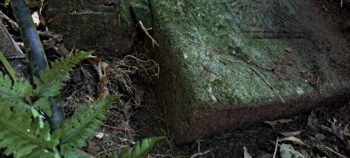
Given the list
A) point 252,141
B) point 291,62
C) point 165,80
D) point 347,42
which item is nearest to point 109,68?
point 165,80

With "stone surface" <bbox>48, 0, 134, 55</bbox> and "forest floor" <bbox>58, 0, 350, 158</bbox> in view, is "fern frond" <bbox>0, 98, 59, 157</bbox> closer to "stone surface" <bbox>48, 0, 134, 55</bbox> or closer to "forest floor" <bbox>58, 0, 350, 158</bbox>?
"forest floor" <bbox>58, 0, 350, 158</bbox>

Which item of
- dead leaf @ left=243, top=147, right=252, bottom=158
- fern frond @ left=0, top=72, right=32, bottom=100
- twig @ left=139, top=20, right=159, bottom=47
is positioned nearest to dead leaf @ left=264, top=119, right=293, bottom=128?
dead leaf @ left=243, top=147, right=252, bottom=158

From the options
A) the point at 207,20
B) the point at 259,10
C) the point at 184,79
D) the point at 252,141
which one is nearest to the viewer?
the point at 184,79

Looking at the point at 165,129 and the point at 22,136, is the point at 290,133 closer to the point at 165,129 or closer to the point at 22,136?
the point at 165,129

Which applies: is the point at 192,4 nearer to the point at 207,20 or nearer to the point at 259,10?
the point at 207,20

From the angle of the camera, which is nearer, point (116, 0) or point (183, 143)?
point (183, 143)

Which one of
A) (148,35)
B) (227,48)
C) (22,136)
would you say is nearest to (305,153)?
(227,48)

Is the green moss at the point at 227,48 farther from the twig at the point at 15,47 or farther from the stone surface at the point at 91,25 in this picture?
the twig at the point at 15,47
